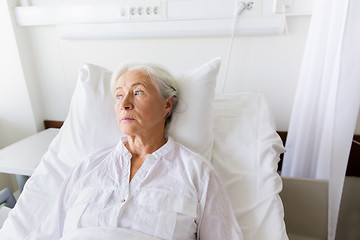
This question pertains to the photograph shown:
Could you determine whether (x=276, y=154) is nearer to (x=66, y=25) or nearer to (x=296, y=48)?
(x=296, y=48)

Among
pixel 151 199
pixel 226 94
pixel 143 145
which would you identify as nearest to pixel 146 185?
pixel 151 199

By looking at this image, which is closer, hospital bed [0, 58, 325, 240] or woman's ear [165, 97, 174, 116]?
hospital bed [0, 58, 325, 240]

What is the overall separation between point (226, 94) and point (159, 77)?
1.44 ft

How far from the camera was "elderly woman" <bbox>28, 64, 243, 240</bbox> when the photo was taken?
2.73ft

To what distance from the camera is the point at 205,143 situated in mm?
1069

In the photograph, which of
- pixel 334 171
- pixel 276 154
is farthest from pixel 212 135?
pixel 334 171

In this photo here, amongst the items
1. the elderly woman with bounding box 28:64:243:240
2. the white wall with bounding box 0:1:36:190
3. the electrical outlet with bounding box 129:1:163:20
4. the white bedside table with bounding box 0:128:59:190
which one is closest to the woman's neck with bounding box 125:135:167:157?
the elderly woman with bounding box 28:64:243:240

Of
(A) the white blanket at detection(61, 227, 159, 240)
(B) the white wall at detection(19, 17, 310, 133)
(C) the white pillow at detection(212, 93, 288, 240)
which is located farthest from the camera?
(B) the white wall at detection(19, 17, 310, 133)

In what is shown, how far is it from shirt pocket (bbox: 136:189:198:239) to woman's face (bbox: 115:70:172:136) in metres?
0.24

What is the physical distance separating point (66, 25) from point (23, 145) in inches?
30.6

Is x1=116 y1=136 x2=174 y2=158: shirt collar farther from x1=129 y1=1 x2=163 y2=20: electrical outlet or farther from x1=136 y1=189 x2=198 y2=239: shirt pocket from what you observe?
x1=129 y1=1 x2=163 y2=20: electrical outlet

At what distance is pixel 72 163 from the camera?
111cm

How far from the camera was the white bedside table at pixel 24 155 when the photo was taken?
1.30 m

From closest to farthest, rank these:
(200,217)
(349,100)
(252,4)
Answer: (200,217) → (349,100) → (252,4)
